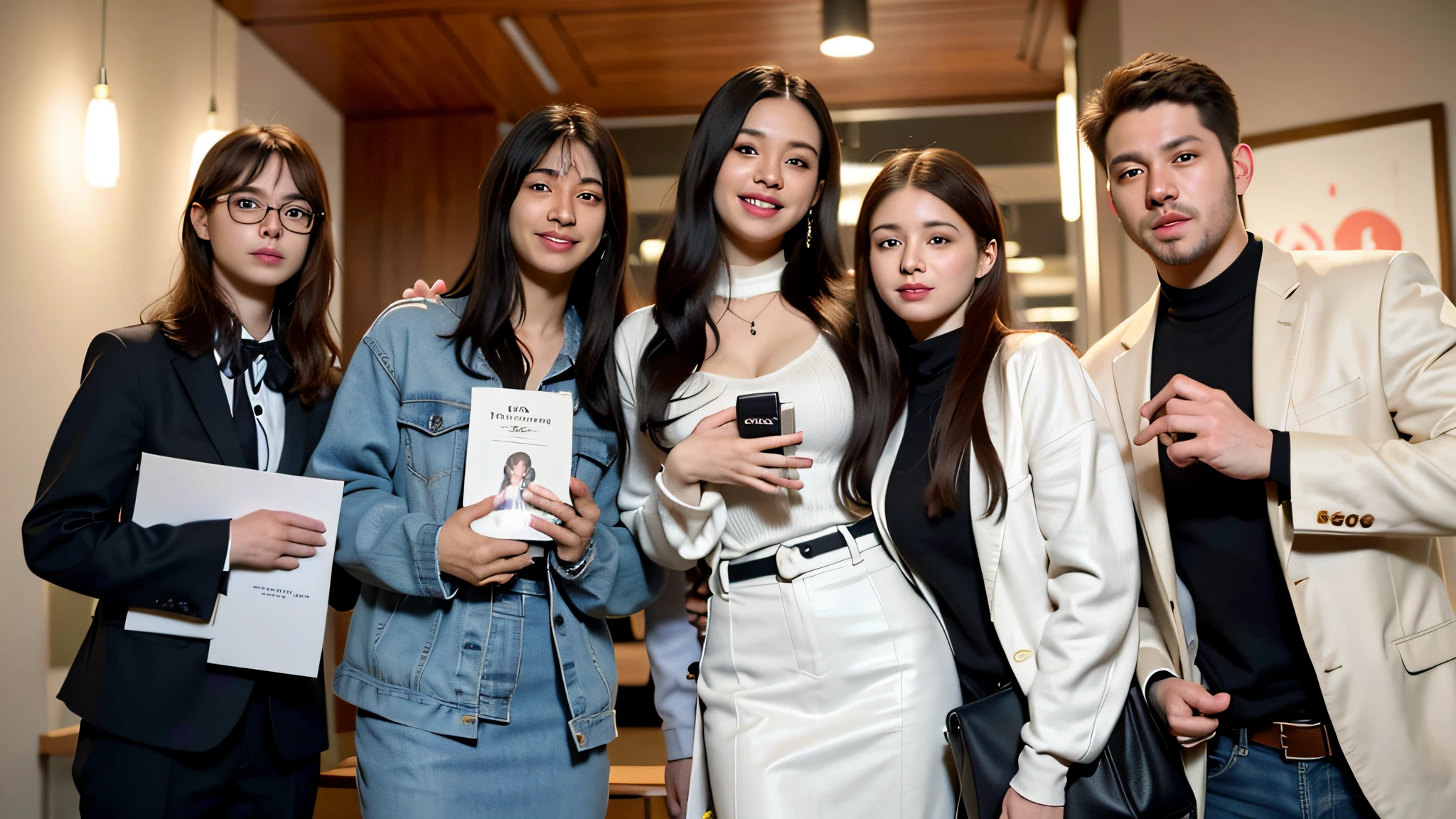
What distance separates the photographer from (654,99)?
624cm

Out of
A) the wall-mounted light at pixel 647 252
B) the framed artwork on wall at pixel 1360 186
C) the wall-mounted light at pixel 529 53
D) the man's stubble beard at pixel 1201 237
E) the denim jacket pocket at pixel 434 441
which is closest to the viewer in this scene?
the man's stubble beard at pixel 1201 237

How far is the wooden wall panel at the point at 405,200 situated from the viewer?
6.01 meters

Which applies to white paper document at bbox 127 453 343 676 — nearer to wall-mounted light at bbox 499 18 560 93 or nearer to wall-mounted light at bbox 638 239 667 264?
wall-mounted light at bbox 499 18 560 93

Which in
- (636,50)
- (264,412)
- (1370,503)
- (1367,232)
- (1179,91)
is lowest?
(1370,503)

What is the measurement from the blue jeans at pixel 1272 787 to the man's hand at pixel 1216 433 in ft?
1.69

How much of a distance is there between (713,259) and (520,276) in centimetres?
41

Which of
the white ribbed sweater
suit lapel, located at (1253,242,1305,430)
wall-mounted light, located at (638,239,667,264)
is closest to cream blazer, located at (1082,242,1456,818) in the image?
suit lapel, located at (1253,242,1305,430)

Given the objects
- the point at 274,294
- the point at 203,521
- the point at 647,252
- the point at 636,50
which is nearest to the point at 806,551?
the point at 203,521

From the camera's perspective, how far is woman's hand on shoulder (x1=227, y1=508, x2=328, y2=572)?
6.28 ft

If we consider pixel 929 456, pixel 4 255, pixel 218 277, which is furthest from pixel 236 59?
pixel 929 456

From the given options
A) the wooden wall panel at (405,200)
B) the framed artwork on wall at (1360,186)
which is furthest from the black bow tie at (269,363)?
the wooden wall panel at (405,200)

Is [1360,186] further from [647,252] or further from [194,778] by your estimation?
[194,778]

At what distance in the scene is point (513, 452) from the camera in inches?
72.4

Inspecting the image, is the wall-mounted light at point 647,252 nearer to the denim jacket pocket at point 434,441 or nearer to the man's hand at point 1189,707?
the denim jacket pocket at point 434,441
